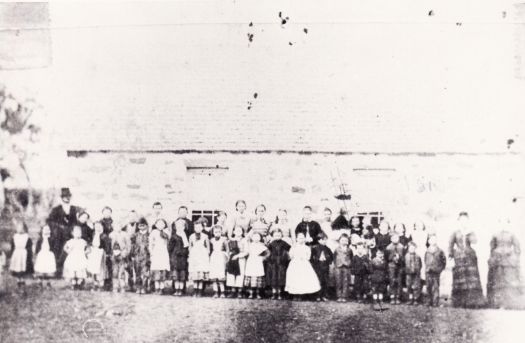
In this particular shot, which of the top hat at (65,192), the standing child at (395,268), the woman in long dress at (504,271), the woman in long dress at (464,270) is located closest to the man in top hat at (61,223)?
the top hat at (65,192)

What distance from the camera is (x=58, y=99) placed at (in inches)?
291

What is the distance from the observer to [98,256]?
7.38 metres

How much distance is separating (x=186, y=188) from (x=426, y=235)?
3582 millimetres

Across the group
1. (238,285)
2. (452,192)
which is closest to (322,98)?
(452,192)

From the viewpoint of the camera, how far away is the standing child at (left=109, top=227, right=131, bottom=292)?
7.32 metres

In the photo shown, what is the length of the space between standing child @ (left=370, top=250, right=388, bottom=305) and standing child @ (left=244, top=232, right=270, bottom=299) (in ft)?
5.03

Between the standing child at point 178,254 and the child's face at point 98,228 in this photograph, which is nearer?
the standing child at point 178,254

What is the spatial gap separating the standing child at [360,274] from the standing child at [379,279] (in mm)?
97

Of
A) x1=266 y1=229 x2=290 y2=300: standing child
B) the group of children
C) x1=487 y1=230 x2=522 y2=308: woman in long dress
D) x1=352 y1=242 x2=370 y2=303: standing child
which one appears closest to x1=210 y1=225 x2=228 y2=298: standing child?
the group of children

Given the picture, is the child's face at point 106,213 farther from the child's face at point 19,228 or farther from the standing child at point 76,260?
the child's face at point 19,228

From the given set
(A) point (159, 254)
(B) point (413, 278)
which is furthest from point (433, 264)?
(A) point (159, 254)

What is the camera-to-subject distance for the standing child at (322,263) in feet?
23.5

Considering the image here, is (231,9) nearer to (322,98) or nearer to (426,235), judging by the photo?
(322,98)

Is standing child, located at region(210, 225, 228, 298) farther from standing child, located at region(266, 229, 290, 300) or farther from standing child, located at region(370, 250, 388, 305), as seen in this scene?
standing child, located at region(370, 250, 388, 305)
